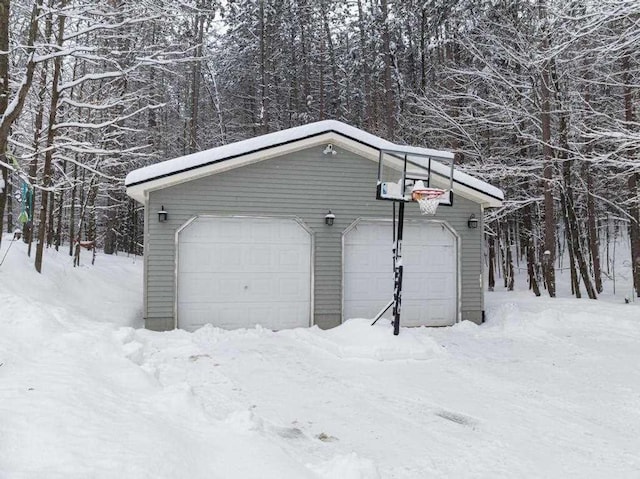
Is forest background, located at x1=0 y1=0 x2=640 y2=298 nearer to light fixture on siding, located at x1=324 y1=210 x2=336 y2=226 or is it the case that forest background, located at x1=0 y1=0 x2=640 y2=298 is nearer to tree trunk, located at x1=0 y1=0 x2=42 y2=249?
tree trunk, located at x1=0 y1=0 x2=42 y2=249

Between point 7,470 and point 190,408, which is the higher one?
point 7,470

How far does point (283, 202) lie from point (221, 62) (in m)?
16.7

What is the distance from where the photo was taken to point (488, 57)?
15391 millimetres

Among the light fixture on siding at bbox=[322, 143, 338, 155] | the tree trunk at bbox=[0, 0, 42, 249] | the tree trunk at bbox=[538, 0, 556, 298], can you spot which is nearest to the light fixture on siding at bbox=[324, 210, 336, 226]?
the light fixture on siding at bbox=[322, 143, 338, 155]

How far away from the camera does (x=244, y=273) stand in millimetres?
9188

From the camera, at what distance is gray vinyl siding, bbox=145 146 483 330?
28.7 feet

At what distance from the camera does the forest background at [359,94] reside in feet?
30.0

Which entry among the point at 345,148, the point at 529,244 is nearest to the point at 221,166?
the point at 345,148

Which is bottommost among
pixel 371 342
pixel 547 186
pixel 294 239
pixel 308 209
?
pixel 371 342

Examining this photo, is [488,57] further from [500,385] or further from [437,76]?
[500,385]

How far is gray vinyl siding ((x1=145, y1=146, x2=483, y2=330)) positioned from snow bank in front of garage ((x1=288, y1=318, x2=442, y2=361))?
4.18 feet

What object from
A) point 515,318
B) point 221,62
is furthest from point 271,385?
point 221,62

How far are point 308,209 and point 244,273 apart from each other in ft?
6.03

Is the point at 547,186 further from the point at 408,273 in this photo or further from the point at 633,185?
the point at 408,273
